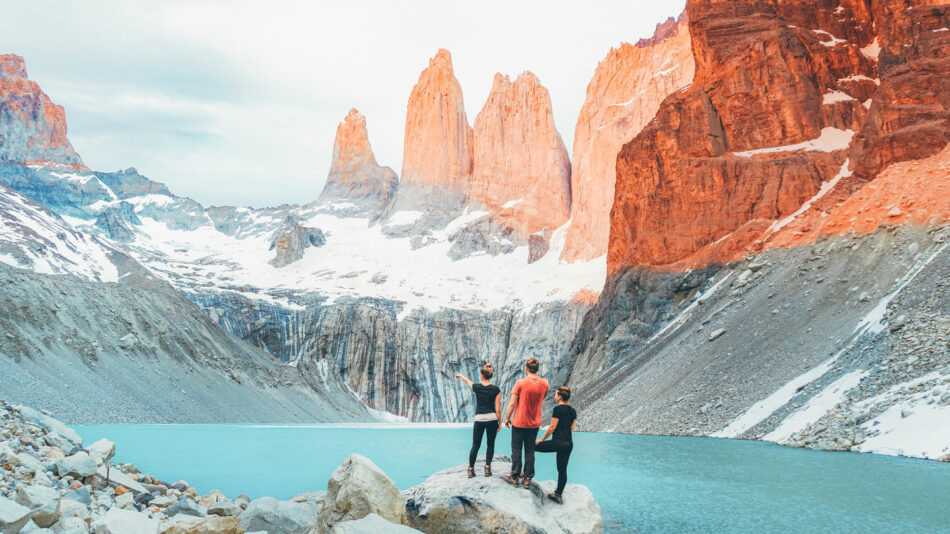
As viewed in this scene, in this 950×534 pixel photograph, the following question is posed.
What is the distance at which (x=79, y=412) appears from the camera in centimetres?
4325

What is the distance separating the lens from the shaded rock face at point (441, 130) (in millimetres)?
170125

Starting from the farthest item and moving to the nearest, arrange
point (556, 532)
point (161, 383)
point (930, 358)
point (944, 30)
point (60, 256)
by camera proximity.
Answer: point (60, 256)
point (161, 383)
point (944, 30)
point (930, 358)
point (556, 532)

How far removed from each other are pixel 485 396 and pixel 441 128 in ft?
540

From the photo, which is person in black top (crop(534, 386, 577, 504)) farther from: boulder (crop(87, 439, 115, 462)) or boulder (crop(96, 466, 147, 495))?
boulder (crop(87, 439, 115, 462))

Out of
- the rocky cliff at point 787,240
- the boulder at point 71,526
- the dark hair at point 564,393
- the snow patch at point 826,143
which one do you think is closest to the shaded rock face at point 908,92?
the rocky cliff at point 787,240

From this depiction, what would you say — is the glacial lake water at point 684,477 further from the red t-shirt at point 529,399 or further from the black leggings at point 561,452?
the red t-shirt at point 529,399

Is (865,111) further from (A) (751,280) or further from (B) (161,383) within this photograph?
(B) (161,383)

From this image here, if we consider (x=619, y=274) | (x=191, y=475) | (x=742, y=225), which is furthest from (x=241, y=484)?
(x=619, y=274)

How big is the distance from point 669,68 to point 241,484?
10724 cm

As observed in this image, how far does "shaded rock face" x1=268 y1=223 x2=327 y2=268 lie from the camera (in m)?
151

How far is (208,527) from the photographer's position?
961 centimetres

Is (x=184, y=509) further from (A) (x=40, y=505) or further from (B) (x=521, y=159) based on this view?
(B) (x=521, y=159)

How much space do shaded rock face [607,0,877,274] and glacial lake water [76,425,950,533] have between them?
103 feet

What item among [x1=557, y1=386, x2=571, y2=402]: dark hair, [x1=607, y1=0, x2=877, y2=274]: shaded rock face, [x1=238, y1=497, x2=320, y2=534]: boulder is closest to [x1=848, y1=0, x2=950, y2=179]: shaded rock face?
[x1=607, y1=0, x2=877, y2=274]: shaded rock face
